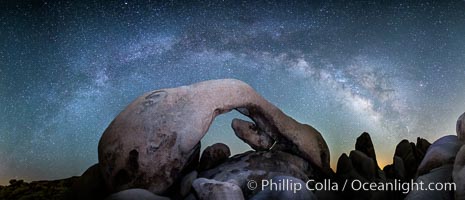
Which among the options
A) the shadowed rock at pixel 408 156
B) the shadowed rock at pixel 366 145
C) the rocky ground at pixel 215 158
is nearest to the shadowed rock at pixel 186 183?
the rocky ground at pixel 215 158

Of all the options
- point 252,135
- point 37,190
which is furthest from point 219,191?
point 37,190

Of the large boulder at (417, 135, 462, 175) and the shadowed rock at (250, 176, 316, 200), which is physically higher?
the large boulder at (417, 135, 462, 175)

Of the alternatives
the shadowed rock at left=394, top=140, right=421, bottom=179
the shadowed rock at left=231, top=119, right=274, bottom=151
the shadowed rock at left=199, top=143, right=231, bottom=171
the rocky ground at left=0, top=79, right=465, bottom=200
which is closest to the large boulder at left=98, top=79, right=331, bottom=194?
the rocky ground at left=0, top=79, right=465, bottom=200

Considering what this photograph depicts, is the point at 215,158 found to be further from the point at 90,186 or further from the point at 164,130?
the point at 90,186

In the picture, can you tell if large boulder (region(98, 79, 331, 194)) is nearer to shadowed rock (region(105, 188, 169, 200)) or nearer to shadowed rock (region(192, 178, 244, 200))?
shadowed rock (region(105, 188, 169, 200))

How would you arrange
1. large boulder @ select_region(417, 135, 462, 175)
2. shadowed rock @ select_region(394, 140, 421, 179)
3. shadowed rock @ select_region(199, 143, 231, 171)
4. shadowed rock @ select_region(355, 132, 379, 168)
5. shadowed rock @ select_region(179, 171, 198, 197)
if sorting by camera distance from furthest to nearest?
Answer: shadowed rock @ select_region(355, 132, 379, 168)
shadowed rock @ select_region(199, 143, 231, 171)
shadowed rock @ select_region(394, 140, 421, 179)
shadowed rock @ select_region(179, 171, 198, 197)
large boulder @ select_region(417, 135, 462, 175)

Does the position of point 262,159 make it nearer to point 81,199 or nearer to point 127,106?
point 127,106

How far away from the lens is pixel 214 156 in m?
9.51

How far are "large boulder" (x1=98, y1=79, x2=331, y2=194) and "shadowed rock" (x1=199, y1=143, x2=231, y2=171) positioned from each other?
736 mm

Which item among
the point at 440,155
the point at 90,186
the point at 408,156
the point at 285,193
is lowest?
the point at 285,193

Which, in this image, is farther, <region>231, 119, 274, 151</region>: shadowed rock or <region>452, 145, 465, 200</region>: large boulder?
<region>231, 119, 274, 151</region>: shadowed rock

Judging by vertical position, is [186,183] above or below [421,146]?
below

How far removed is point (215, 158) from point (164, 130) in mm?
2002

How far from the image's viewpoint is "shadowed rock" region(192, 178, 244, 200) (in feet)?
20.0
